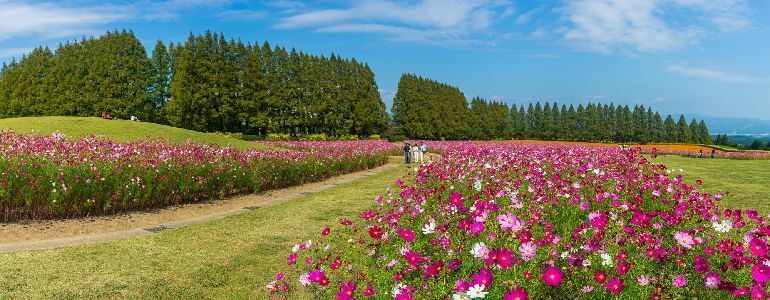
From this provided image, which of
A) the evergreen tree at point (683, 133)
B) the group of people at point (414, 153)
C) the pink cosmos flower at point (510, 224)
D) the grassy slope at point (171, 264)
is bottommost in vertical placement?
the grassy slope at point (171, 264)

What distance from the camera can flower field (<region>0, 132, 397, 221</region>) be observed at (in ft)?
29.0

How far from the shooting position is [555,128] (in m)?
89.9

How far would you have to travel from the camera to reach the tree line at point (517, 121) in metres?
67.2

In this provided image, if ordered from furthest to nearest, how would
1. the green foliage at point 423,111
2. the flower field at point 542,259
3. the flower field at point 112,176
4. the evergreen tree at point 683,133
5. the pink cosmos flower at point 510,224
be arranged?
the evergreen tree at point 683,133, the green foliage at point 423,111, the flower field at point 112,176, the pink cosmos flower at point 510,224, the flower field at point 542,259

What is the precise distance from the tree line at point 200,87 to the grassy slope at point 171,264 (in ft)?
134

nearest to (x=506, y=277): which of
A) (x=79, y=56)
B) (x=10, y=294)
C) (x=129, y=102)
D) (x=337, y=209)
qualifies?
(x=10, y=294)

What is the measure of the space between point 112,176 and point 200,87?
39847mm

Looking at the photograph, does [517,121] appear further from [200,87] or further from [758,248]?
[758,248]

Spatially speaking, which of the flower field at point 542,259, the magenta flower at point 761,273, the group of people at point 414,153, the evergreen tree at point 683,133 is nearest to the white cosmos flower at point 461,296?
the flower field at point 542,259

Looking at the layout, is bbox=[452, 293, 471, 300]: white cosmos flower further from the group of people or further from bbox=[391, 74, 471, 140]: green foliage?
bbox=[391, 74, 471, 140]: green foliage

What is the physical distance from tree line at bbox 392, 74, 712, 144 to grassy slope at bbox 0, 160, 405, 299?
57.6 meters

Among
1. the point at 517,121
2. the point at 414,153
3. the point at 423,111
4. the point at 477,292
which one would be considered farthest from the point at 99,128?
the point at 517,121

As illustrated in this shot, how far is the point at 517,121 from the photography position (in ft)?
314

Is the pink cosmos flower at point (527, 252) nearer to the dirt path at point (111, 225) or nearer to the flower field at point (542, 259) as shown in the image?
the flower field at point (542, 259)
